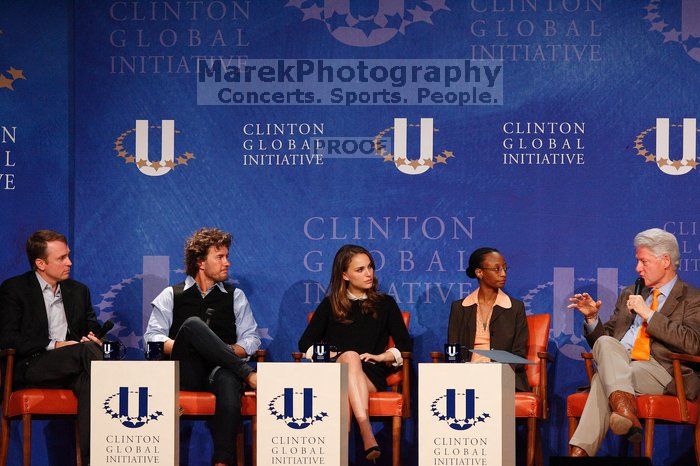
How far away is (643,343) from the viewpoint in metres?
5.12

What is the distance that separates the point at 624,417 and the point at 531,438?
0.67 m

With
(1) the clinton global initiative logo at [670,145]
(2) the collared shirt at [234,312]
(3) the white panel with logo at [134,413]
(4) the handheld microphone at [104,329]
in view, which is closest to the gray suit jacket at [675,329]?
(1) the clinton global initiative logo at [670,145]

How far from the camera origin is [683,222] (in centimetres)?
588

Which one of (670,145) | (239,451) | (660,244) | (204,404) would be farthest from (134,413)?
(670,145)

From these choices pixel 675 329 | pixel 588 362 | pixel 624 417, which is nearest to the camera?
pixel 624 417

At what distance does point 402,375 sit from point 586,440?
1.05m

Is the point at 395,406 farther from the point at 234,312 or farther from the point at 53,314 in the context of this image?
the point at 53,314

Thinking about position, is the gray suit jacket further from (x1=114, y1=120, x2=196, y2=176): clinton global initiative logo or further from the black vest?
(x1=114, y1=120, x2=196, y2=176): clinton global initiative logo

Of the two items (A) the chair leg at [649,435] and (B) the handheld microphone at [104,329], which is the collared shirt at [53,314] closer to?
(B) the handheld microphone at [104,329]

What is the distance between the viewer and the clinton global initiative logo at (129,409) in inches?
173

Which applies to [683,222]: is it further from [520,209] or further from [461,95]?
[461,95]

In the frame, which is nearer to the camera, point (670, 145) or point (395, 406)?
point (395, 406)

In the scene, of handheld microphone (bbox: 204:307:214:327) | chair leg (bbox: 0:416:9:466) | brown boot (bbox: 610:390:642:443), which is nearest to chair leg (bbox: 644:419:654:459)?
brown boot (bbox: 610:390:642:443)

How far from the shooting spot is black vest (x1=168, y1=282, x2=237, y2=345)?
5633 millimetres
